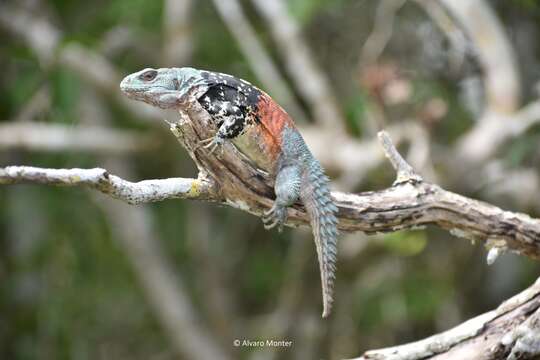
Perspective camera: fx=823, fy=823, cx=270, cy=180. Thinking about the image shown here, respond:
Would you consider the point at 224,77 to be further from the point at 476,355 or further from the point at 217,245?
the point at 217,245

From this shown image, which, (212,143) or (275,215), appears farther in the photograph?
(275,215)

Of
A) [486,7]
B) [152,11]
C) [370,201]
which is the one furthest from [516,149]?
[152,11]

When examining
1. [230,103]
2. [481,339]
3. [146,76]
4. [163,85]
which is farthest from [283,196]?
[481,339]

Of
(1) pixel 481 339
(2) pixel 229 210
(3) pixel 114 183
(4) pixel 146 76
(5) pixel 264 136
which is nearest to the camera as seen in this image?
(3) pixel 114 183

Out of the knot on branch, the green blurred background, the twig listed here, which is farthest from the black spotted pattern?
the green blurred background

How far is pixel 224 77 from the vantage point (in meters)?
3.56

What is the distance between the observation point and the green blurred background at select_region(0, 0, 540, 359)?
24.2 ft

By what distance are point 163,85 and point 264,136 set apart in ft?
1.65

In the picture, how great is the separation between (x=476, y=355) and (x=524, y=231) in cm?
64

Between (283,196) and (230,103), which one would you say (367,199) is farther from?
(230,103)

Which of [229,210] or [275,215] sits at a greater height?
[229,210]

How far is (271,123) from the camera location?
3.56 m

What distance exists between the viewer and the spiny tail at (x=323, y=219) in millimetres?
3490

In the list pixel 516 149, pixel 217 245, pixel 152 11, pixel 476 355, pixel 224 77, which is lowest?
pixel 476 355
